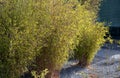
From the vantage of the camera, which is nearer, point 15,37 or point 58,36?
point 15,37

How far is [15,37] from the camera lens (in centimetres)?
568

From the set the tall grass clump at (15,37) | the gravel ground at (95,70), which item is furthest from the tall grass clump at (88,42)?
the tall grass clump at (15,37)

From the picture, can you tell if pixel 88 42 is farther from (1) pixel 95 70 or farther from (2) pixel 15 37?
(2) pixel 15 37

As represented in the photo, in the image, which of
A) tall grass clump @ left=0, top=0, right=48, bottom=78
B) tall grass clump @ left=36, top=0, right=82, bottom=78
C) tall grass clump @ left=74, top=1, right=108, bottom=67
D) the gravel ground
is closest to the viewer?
tall grass clump @ left=0, top=0, right=48, bottom=78

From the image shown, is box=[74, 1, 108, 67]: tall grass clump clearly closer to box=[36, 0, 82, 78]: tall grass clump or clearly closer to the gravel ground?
the gravel ground

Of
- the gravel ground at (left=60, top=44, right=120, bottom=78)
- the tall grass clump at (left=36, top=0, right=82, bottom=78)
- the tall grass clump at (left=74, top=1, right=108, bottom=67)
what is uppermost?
the tall grass clump at (left=36, top=0, right=82, bottom=78)

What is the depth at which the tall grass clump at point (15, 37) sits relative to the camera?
5.70 metres

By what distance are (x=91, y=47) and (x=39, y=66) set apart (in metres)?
2.06

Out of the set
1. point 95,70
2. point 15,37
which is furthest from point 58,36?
point 95,70

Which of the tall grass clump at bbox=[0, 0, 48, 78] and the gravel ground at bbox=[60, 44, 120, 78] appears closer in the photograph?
the tall grass clump at bbox=[0, 0, 48, 78]

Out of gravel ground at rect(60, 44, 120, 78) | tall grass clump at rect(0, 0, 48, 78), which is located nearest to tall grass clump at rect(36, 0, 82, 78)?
tall grass clump at rect(0, 0, 48, 78)

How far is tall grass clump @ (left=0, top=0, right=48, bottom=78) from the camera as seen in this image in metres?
5.70

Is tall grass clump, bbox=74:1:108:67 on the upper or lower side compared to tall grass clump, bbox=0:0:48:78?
lower

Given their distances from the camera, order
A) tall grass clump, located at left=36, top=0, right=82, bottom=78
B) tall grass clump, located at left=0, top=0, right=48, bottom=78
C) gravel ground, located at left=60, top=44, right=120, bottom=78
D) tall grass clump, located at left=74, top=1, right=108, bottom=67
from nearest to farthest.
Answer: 1. tall grass clump, located at left=0, top=0, right=48, bottom=78
2. tall grass clump, located at left=36, top=0, right=82, bottom=78
3. gravel ground, located at left=60, top=44, right=120, bottom=78
4. tall grass clump, located at left=74, top=1, right=108, bottom=67
